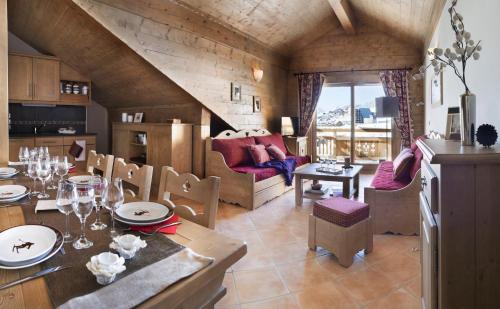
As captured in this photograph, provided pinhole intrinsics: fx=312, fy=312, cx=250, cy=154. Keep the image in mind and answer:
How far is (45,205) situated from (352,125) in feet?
20.8

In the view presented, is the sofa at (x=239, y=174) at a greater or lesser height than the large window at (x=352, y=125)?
lesser

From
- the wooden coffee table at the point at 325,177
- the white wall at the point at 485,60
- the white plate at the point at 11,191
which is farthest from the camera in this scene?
the wooden coffee table at the point at 325,177

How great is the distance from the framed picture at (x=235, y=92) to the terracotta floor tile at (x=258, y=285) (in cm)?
327

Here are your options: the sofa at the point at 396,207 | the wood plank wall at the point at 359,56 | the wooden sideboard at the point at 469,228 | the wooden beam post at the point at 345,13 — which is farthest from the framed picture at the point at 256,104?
the wooden sideboard at the point at 469,228

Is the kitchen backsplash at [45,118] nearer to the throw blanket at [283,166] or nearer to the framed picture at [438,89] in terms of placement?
Answer: the throw blanket at [283,166]

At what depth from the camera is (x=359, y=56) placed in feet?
21.2

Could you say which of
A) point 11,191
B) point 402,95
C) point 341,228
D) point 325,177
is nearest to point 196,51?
point 325,177

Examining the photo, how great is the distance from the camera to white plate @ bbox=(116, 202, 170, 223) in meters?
1.17

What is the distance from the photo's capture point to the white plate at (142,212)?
3.85 feet

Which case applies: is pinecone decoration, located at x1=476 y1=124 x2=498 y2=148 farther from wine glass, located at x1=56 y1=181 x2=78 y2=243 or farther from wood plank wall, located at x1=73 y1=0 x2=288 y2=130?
wood plank wall, located at x1=73 y1=0 x2=288 y2=130

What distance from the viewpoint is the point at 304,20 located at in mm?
5758

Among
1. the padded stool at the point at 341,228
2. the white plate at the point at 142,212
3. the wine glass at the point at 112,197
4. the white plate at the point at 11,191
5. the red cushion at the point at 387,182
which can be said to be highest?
the wine glass at the point at 112,197

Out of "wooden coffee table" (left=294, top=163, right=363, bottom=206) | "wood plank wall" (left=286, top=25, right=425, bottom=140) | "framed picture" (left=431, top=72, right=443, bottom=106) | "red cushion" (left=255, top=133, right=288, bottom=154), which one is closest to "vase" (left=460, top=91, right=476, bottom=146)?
"wooden coffee table" (left=294, top=163, right=363, bottom=206)

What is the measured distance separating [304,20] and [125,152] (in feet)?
13.2
